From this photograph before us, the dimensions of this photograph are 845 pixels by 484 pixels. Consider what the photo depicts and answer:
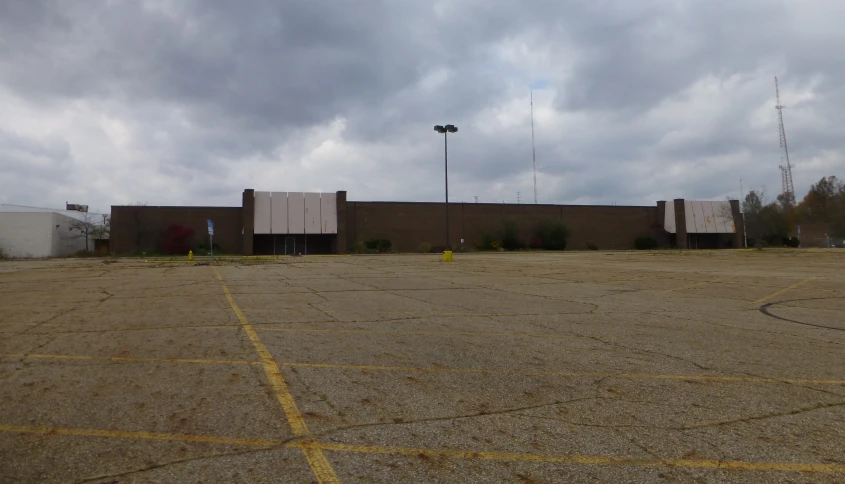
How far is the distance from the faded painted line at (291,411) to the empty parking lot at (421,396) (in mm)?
20

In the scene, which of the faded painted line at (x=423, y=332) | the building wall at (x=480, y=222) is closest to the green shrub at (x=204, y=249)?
the building wall at (x=480, y=222)

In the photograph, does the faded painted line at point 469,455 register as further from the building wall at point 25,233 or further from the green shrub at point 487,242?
the building wall at point 25,233

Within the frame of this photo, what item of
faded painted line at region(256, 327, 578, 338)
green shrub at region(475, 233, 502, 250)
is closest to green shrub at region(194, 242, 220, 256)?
green shrub at region(475, 233, 502, 250)

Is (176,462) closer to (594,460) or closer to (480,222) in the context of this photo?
(594,460)

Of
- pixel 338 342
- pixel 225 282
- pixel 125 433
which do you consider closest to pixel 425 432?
pixel 125 433

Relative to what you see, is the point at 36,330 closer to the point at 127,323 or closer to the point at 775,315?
the point at 127,323

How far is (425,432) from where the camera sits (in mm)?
4617

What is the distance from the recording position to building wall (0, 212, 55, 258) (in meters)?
63.5

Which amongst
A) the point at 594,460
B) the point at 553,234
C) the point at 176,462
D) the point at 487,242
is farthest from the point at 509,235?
the point at 176,462

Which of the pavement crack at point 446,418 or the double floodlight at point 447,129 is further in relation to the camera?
the double floodlight at point 447,129

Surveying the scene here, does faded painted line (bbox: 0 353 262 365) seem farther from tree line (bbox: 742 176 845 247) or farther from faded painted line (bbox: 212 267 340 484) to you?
tree line (bbox: 742 176 845 247)

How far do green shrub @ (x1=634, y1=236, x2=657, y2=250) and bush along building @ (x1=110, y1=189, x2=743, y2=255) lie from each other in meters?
0.13

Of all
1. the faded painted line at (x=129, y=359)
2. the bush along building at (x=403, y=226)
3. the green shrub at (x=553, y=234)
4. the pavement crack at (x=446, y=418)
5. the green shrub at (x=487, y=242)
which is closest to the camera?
the pavement crack at (x=446, y=418)

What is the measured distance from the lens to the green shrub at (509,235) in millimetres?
74125
